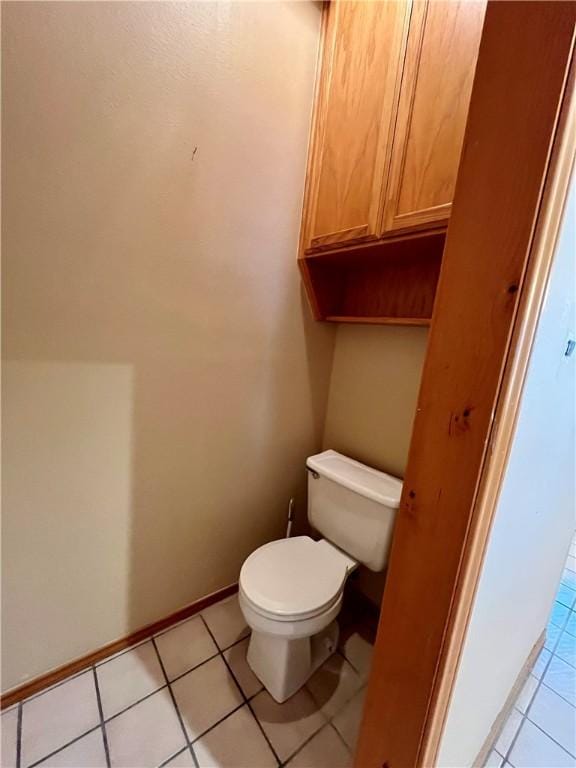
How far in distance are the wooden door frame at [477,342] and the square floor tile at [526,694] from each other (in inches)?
39.6

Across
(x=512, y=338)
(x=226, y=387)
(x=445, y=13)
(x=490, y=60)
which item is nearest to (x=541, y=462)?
(x=512, y=338)

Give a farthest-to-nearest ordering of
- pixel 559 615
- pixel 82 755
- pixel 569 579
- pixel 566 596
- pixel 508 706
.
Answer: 1. pixel 569 579
2. pixel 566 596
3. pixel 559 615
4. pixel 508 706
5. pixel 82 755

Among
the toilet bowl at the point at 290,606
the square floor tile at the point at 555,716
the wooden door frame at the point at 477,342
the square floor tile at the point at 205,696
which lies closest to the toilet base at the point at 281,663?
the toilet bowl at the point at 290,606

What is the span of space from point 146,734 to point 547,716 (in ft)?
4.66

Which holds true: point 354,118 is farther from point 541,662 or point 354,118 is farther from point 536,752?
point 541,662

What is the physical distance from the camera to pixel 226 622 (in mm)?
1446

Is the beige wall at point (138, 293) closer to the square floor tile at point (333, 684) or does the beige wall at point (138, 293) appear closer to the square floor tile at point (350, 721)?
the square floor tile at point (333, 684)

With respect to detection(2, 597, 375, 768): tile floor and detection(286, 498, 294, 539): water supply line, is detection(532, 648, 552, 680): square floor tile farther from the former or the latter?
detection(286, 498, 294, 539): water supply line

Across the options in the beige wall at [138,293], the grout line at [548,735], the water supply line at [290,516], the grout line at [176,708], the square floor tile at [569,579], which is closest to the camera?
the beige wall at [138,293]

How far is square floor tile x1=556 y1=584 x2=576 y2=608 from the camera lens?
6.03 feet

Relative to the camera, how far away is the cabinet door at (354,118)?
43.4 inches

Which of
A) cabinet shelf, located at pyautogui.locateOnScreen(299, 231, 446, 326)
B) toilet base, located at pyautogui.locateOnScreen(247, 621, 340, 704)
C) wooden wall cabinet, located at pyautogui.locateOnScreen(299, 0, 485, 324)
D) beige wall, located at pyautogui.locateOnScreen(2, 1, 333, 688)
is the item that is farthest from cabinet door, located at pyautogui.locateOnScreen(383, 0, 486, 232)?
toilet base, located at pyautogui.locateOnScreen(247, 621, 340, 704)

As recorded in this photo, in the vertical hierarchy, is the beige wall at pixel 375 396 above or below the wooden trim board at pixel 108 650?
above

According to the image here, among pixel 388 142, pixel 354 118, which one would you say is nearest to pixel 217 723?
pixel 388 142
